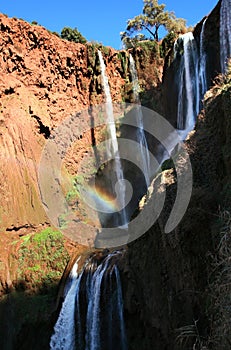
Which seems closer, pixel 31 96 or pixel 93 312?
pixel 93 312

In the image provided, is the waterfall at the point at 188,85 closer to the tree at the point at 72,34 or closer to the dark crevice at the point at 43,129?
the dark crevice at the point at 43,129

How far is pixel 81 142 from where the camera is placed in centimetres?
2248

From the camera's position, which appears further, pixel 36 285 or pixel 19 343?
pixel 36 285

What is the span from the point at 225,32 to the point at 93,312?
14131 millimetres

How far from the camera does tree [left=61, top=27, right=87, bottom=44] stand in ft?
96.4

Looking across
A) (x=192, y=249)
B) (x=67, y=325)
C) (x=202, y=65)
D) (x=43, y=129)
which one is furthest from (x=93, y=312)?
(x=202, y=65)

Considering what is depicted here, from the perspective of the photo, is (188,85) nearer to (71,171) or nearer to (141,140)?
(141,140)

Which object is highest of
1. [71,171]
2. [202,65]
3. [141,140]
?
[202,65]

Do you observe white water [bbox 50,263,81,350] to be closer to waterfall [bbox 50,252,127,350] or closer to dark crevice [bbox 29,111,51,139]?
waterfall [bbox 50,252,127,350]

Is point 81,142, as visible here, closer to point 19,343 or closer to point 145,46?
point 145,46

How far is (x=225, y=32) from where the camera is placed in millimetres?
17484

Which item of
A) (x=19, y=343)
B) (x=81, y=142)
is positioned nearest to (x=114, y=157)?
(x=81, y=142)

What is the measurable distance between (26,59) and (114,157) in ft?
25.7

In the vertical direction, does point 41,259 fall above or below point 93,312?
above
